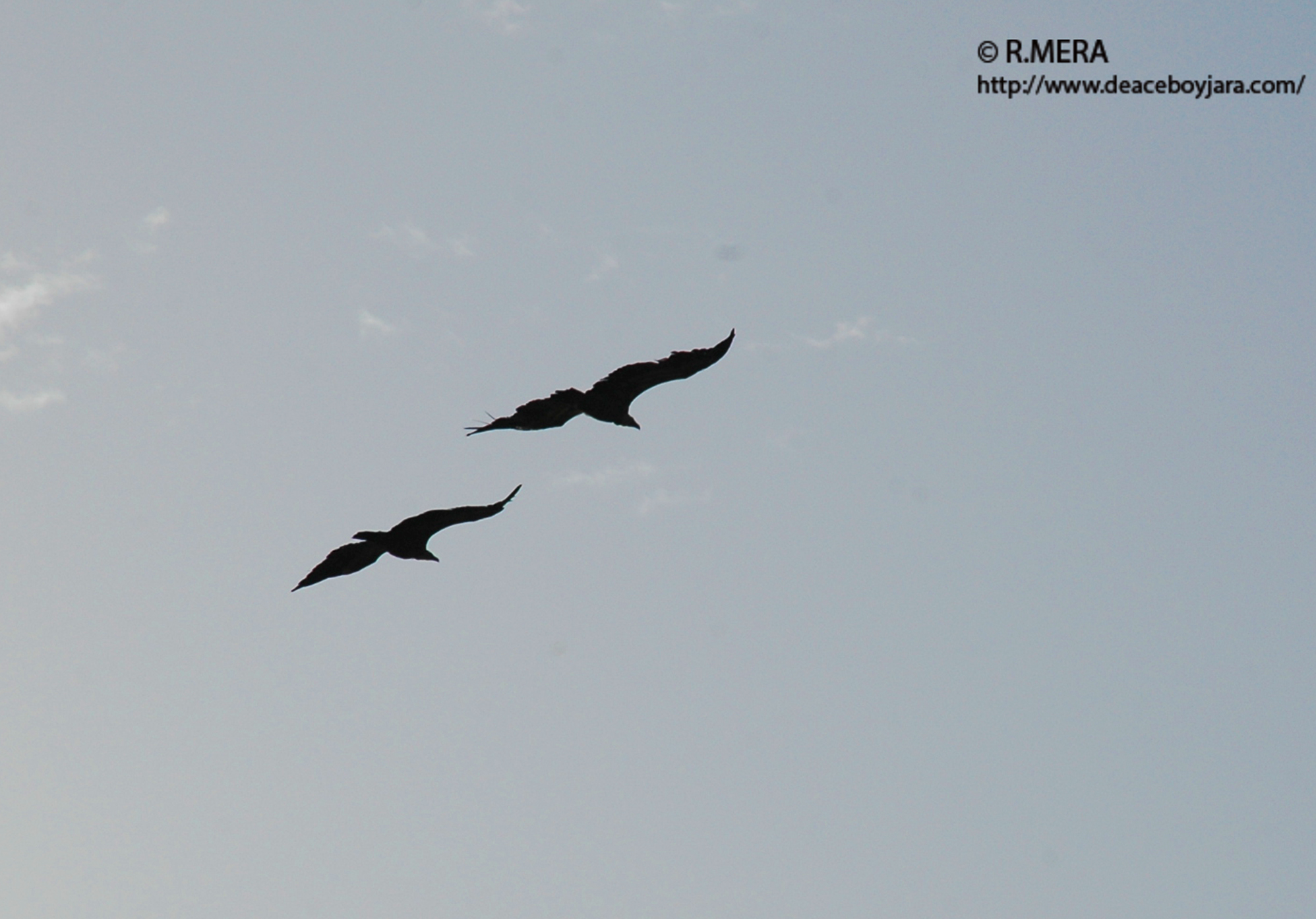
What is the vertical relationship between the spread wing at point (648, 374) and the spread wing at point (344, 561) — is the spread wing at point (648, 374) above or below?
above

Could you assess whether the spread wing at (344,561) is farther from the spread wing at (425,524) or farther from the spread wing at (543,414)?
the spread wing at (543,414)

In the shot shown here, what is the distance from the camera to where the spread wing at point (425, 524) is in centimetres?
1986

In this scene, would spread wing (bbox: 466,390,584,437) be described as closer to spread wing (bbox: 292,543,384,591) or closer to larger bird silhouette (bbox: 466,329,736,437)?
larger bird silhouette (bbox: 466,329,736,437)

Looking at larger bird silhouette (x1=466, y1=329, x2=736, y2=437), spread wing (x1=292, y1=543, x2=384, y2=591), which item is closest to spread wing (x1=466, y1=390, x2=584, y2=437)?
larger bird silhouette (x1=466, y1=329, x2=736, y2=437)

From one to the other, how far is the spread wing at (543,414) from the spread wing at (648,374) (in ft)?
1.00

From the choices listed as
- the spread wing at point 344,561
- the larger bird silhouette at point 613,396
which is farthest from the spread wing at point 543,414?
the spread wing at point 344,561

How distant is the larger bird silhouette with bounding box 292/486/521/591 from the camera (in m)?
19.9

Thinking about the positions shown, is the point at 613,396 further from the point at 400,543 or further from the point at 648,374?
the point at 400,543

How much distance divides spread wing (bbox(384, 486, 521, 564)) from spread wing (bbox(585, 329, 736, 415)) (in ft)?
6.08

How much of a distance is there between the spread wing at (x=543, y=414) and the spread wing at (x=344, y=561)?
299 centimetres

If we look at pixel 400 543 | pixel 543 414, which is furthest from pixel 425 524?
pixel 543 414

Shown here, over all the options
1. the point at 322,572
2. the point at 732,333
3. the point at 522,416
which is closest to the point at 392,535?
the point at 322,572

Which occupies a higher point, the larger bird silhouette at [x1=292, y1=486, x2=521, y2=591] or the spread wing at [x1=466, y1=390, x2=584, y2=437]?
the spread wing at [x1=466, y1=390, x2=584, y2=437]

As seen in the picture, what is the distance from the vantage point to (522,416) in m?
19.2
